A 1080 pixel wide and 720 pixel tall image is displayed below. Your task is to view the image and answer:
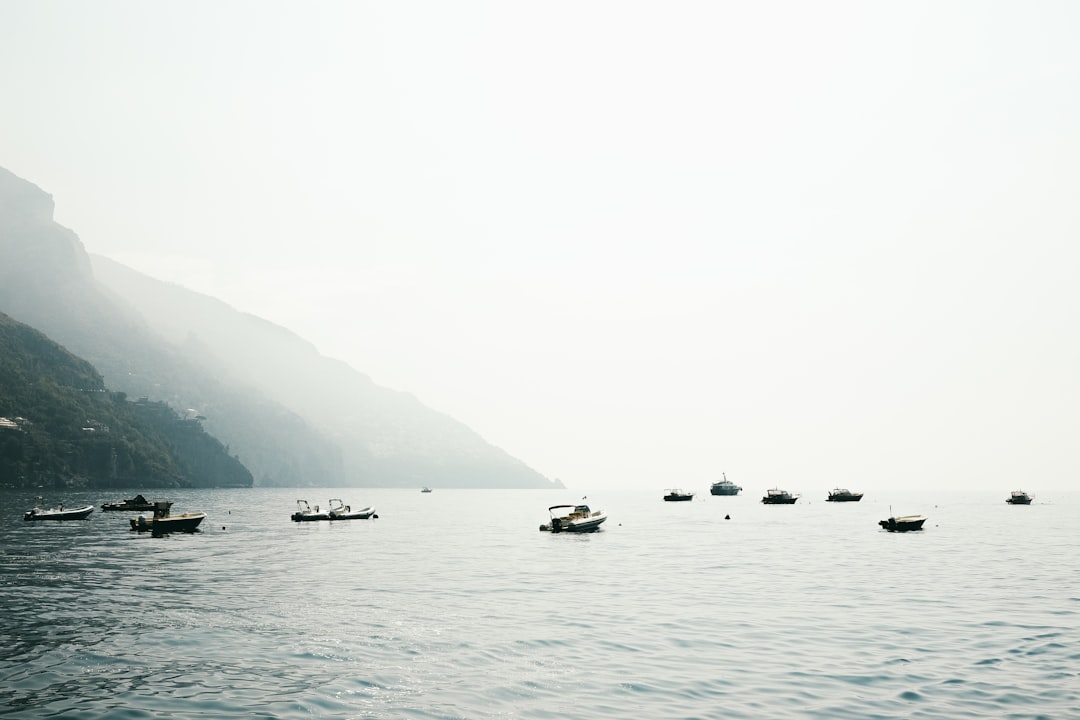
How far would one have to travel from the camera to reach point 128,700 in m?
20.5

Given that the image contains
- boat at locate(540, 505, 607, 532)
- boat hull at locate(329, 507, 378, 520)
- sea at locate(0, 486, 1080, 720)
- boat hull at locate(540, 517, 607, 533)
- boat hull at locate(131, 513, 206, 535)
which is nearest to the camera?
sea at locate(0, 486, 1080, 720)

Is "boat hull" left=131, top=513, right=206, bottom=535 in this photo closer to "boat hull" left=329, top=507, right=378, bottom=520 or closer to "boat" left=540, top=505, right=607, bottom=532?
"boat hull" left=329, top=507, right=378, bottom=520

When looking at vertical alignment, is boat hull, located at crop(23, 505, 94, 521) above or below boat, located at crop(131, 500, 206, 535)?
below

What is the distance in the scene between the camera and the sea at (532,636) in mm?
20703

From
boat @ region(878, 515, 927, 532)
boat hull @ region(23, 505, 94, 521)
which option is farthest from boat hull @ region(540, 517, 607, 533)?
boat hull @ region(23, 505, 94, 521)

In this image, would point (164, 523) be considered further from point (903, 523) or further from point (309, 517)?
point (903, 523)

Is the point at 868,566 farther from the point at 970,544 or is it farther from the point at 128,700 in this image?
the point at 128,700

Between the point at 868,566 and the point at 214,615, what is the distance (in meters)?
48.7

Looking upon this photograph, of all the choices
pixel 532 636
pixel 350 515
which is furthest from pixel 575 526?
pixel 532 636

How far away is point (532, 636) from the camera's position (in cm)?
2998

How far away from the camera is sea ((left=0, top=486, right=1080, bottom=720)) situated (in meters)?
20.7

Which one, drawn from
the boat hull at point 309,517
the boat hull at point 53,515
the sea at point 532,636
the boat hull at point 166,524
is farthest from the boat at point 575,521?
the boat hull at point 53,515

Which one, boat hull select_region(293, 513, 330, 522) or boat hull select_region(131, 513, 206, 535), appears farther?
boat hull select_region(293, 513, 330, 522)

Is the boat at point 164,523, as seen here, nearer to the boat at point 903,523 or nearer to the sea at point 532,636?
the sea at point 532,636
